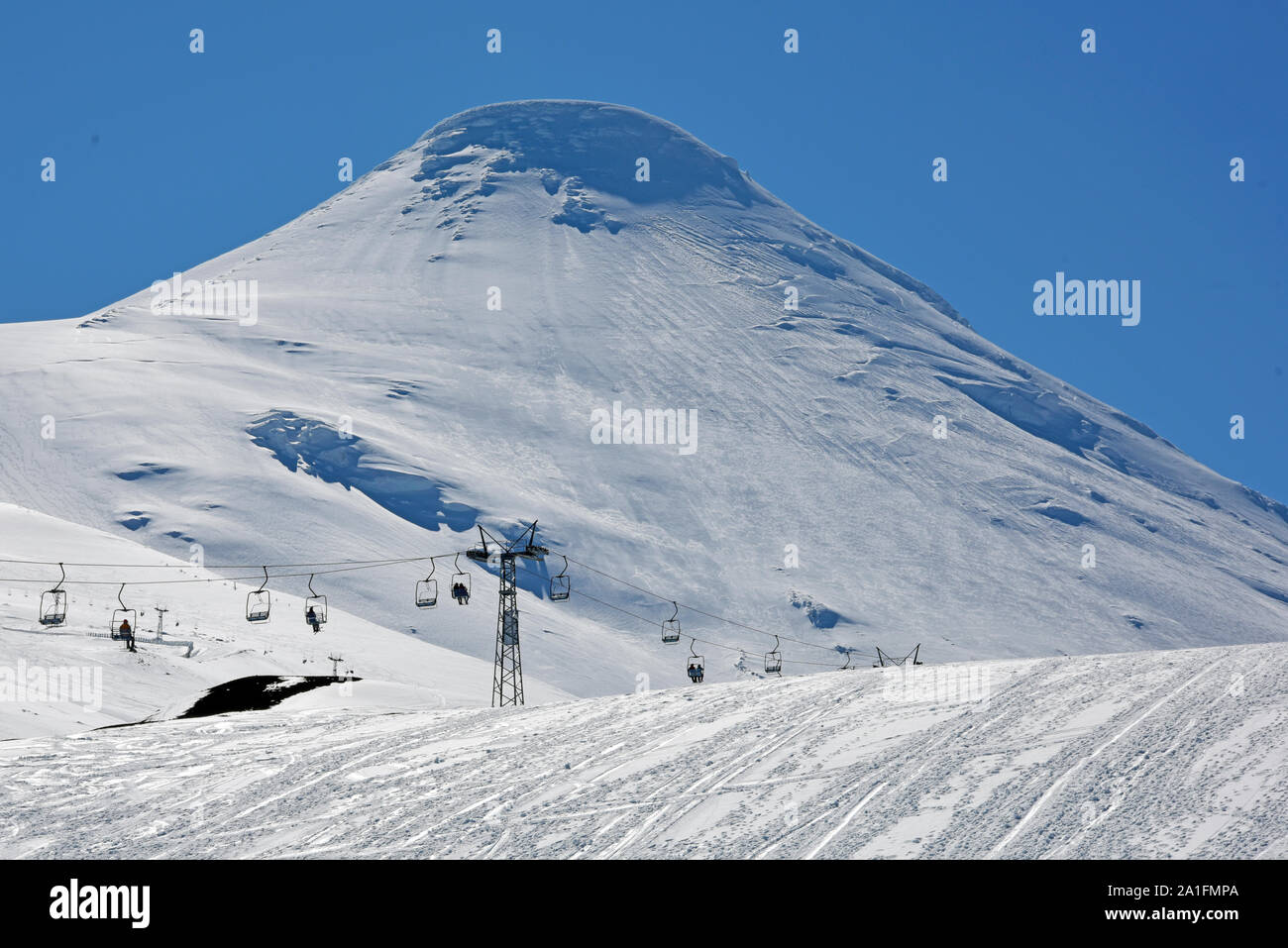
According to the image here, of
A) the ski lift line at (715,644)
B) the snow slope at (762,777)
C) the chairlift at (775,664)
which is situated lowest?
the ski lift line at (715,644)

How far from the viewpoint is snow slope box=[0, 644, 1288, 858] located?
17516mm

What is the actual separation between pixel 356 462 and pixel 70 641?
11575 cm

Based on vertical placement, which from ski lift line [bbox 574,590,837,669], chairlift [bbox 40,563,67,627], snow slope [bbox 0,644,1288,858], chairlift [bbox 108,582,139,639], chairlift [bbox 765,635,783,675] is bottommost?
ski lift line [bbox 574,590,837,669]

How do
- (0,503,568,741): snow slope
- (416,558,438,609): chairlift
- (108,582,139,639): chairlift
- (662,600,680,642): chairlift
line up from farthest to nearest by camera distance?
(108,582,139,639): chairlift
(662,600,680,642): chairlift
(0,503,568,741): snow slope
(416,558,438,609): chairlift

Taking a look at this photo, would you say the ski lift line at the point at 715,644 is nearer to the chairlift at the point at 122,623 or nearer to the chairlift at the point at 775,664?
the chairlift at the point at 775,664

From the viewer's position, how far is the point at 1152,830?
1662 centimetres

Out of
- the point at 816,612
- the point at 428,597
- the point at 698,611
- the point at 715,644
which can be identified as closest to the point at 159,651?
the point at 428,597

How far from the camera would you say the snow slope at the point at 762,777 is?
1752 centimetres

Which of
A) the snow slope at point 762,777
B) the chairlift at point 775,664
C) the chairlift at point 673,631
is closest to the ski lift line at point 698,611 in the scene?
the chairlift at point 673,631

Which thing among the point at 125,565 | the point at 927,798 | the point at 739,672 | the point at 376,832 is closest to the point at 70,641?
the point at 125,565

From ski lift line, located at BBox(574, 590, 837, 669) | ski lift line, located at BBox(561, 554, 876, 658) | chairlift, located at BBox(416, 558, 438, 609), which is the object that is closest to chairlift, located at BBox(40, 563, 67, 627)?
chairlift, located at BBox(416, 558, 438, 609)

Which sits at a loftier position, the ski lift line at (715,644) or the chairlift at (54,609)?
the chairlift at (54,609)

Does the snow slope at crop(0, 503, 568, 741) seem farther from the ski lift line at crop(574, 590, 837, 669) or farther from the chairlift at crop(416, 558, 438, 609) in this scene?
the ski lift line at crop(574, 590, 837, 669)
